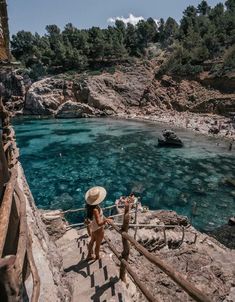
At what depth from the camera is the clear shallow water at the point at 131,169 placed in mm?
22797

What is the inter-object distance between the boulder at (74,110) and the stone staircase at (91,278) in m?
58.6

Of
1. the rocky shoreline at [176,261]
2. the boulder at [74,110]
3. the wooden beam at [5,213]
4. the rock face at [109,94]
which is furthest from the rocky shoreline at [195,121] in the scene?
the wooden beam at [5,213]

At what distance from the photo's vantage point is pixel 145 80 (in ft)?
243

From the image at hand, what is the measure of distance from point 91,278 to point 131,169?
24418mm

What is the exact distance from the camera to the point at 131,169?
1227 inches

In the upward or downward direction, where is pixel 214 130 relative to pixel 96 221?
downward

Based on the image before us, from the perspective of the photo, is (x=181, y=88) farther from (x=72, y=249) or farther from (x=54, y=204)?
(x=72, y=249)

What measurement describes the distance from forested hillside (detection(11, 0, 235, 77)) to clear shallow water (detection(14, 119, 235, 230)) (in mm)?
31526

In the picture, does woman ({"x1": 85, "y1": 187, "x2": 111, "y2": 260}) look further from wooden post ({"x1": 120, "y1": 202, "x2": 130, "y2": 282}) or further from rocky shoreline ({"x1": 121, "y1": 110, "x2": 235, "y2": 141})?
rocky shoreline ({"x1": 121, "y1": 110, "x2": 235, "y2": 141})

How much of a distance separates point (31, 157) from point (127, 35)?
7184 centimetres

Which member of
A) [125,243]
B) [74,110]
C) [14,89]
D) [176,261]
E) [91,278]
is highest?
[125,243]

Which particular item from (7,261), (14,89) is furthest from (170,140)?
(14,89)

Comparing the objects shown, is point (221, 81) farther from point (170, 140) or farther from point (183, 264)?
point (183, 264)

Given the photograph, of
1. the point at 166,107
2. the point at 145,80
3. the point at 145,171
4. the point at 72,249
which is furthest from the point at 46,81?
the point at 72,249
